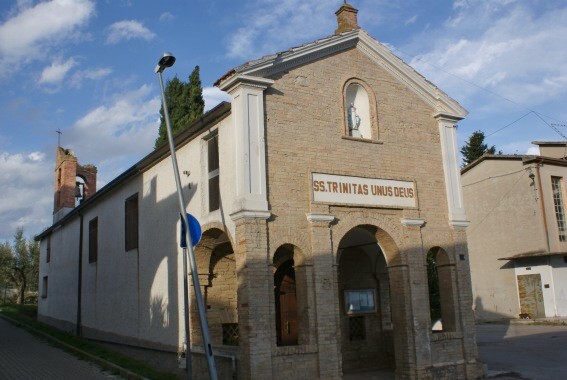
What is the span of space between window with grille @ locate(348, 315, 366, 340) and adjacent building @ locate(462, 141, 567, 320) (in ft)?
47.3

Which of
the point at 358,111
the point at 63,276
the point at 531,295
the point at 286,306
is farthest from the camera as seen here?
the point at 531,295

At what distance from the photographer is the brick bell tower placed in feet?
89.7

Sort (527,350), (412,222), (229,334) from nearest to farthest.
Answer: (412,222) < (229,334) < (527,350)

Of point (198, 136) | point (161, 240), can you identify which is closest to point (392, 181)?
point (198, 136)

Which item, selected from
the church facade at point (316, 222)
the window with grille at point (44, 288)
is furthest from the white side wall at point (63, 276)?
the church facade at point (316, 222)

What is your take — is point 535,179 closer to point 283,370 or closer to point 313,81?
point 313,81

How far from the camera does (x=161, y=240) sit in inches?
557

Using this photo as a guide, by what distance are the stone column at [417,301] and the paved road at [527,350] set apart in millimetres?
2518

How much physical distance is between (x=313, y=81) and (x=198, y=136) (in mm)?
2949

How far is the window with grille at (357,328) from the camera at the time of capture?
1416 cm

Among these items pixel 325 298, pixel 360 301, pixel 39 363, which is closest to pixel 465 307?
pixel 360 301

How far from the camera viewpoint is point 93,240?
19984 millimetres

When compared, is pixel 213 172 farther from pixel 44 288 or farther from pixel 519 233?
pixel 44 288

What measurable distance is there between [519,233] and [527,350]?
10988 mm
